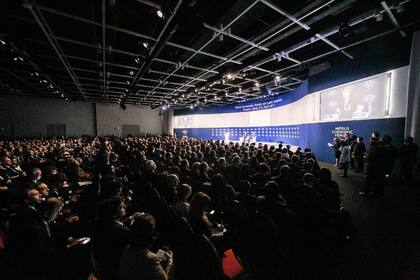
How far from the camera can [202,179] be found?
4.90 m

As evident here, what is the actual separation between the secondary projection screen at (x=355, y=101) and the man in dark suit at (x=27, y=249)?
10.2 meters


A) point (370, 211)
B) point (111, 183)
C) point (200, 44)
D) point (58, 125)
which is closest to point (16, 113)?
point (58, 125)

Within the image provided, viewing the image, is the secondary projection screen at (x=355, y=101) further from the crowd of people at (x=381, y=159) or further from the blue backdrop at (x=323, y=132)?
the crowd of people at (x=381, y=159)

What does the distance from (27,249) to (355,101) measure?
10939 mm

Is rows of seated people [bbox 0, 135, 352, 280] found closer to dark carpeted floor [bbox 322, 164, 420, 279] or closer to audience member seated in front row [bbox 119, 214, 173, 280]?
audience member seated in front row [bbox 119, 214, 173, 280]

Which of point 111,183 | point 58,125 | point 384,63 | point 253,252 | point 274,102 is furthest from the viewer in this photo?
point 58,125

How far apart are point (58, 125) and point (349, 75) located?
25804 mm

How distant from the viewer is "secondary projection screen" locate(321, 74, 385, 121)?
25.2 ft

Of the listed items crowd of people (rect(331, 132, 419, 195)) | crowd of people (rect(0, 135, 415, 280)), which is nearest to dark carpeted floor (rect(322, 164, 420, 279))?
crowd of people (rect(0, 135, 415, 280))

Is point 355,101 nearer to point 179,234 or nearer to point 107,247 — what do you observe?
point 179,234

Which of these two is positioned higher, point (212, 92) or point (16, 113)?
point (212, 92)

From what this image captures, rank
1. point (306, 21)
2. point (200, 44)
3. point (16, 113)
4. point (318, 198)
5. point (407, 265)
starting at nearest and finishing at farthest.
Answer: point (407, 265)
point (318, 198)
point (306, 21)
point (200, 44)
point (16, 113)

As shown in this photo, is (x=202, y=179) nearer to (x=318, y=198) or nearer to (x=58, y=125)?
(x=318, y=198)

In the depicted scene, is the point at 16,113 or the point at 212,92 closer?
the point at 212,92
